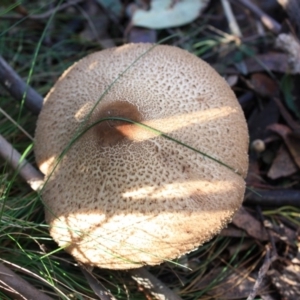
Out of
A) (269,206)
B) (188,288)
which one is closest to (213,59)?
(269,206)

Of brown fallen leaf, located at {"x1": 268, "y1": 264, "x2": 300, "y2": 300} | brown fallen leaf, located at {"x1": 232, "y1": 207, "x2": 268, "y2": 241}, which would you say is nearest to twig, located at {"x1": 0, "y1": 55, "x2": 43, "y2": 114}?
brown fallen leaf, located at {"x1": 232, "y1": 207, "x2": 268, "y2": 241}

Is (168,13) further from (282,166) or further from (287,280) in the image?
(287,280)

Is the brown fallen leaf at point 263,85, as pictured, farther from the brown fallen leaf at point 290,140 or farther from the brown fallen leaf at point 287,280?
the brown fallen leaf at point 287,280

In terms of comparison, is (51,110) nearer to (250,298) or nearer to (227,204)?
(227,204)

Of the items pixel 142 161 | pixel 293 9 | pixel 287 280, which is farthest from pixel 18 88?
pixel 287 280

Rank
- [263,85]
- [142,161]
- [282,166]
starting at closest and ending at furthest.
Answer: [142,161] → [282,166] → [263,85]

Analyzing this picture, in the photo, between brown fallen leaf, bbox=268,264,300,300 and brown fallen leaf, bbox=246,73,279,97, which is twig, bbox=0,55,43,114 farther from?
brown fallen leaf, bbox=268,264,300,300

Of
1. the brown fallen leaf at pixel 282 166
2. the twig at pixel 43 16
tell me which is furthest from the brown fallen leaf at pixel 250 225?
the twig at pixel 43 16
